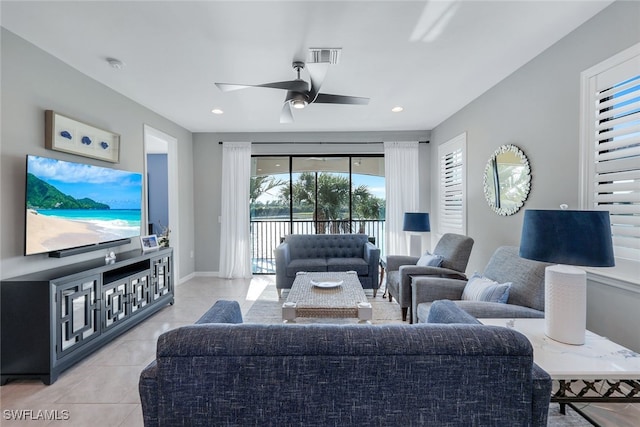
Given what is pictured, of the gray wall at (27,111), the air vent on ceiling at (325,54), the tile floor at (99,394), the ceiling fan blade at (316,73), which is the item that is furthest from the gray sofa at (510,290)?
the gray wall at (27,111)

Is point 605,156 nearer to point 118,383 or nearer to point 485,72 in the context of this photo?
point 485,72

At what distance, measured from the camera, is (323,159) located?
5.44m

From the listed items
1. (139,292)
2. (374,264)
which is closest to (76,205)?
(139,292)

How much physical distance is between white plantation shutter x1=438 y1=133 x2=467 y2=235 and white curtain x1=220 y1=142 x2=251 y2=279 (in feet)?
11.2

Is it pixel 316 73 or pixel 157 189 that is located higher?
pixel 316 73

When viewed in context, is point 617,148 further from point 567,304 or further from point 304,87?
point 304,87

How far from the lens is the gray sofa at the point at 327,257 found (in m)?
4.10

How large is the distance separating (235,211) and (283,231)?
98cm

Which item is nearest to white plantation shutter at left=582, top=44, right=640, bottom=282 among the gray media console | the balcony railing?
the balcony railing

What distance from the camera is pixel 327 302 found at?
8.34ft

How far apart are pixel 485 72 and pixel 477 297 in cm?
229

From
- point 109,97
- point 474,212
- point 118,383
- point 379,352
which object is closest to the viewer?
point 379,352

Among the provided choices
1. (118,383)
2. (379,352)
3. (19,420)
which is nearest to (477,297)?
(379,352)

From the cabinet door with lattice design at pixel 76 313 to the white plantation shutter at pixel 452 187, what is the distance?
4356mm
